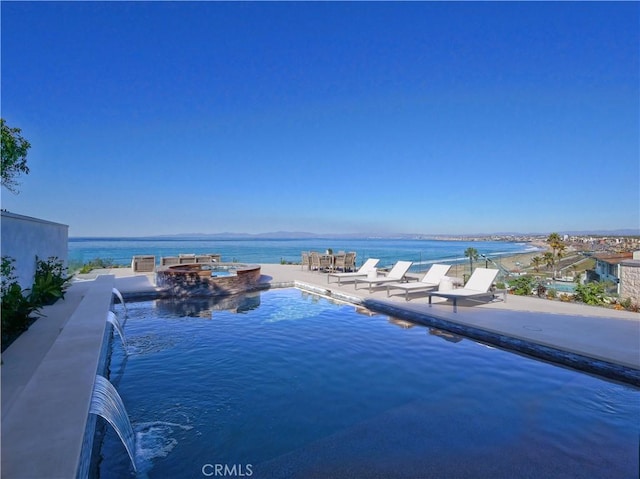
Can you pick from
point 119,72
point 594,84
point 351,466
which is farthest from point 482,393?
point 119,72

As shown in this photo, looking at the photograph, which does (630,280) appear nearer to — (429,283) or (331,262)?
(429,283)

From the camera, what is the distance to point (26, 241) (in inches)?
278

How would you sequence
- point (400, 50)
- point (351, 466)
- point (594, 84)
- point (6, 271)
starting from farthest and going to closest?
point (400, 50) < point (594, 84) < point (6, 271) < point (351, 466)

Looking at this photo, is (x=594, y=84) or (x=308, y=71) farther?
(x=308, y=71)

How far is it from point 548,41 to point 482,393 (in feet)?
38.7

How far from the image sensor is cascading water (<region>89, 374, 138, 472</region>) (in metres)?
2.66

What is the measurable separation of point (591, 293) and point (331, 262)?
807 cm

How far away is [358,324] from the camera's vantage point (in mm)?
6973

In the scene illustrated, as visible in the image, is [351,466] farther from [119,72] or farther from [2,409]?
[119,72]

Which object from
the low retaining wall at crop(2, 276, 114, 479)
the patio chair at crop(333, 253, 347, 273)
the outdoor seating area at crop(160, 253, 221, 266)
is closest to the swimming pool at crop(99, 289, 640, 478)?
the low retaining wall at crop(2, 276, 114, 479)

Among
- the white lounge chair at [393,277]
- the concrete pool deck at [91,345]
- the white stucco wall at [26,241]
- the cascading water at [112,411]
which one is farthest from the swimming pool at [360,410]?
the white lounge chair at [393,277]

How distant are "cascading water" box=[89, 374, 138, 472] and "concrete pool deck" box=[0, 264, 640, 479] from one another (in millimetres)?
126

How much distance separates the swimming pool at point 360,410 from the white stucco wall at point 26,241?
8.28ft

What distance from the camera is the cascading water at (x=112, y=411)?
2.66m
